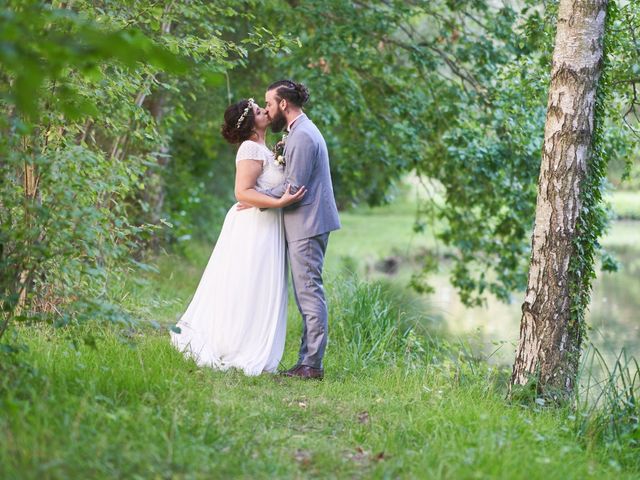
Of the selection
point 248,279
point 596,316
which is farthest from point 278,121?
point 596,316

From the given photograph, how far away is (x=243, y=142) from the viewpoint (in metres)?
5.73

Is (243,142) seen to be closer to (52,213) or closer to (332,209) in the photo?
(332,209)

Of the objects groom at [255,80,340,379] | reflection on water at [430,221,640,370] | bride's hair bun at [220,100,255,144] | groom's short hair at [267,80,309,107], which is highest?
groom's short hair at [267,80,309,107]

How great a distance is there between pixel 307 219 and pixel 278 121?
2.46ft

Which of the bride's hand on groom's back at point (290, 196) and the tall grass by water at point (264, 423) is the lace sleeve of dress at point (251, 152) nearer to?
the bride's hand on groom's back at point (290, 196)

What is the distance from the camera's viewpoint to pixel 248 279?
18.7 ft

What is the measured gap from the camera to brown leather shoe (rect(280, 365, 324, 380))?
5.48 meters

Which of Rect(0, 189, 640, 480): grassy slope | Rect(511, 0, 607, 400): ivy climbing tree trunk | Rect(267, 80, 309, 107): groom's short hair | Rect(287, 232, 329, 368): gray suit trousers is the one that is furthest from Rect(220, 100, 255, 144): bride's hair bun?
Rect(511, 0, 607, 400): ivy climbing tree trunk

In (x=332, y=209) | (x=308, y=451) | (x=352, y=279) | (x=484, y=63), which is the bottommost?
(x=308, y=451)

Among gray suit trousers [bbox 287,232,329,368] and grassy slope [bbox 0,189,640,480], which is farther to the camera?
gray suit trousers [bbox 287,232,329,368]

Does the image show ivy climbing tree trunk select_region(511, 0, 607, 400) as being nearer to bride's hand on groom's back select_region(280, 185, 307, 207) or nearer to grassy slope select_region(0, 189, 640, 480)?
grassy slope select_region(0, 189, 640, 480)

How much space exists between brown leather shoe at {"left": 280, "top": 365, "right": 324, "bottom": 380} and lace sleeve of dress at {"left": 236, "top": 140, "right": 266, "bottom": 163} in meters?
1.49

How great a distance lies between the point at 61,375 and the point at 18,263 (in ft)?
2.00

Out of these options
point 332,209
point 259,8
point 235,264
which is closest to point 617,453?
point 332,209
